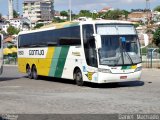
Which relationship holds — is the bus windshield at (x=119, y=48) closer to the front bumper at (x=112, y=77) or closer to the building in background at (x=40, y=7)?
the front bumper at (x=112, y=77)

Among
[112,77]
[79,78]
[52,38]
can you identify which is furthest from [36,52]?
[112,77]

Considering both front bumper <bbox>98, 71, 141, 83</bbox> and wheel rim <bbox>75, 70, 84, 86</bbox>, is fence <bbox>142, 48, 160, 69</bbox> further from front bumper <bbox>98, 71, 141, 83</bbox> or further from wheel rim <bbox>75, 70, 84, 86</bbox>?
front bumper <bbox>98, 71, 141, 83</bbox>

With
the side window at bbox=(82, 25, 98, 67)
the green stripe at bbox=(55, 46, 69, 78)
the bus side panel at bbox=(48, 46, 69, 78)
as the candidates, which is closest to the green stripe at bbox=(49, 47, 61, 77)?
the bus side panel at bbox=(48, 46, 69, 78)

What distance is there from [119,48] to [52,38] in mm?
5865

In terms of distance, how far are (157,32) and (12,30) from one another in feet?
426

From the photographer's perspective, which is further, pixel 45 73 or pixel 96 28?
pixel 45 73

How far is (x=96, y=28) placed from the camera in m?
20.6

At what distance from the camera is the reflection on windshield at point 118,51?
20188 millimetres

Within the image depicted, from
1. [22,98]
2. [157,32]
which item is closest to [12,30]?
[157,32]

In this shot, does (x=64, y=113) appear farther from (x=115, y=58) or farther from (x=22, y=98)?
(x=115, y=58)

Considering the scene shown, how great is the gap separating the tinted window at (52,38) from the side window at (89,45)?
0.64 m

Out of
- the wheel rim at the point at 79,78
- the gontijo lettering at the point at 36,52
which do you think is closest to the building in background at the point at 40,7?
the gontijo lettering at the point at 36,52

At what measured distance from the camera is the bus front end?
20.2 m

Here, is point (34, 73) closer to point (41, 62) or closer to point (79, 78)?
point (41, 62)
